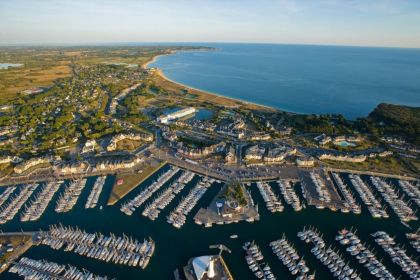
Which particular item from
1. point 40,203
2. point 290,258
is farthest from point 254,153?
point 40,203

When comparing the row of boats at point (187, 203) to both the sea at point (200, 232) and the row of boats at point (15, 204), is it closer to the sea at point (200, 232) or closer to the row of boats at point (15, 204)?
the sea at point (200, 232)

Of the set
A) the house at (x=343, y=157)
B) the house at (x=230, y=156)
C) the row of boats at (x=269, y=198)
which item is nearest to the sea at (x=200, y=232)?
the row of boats at (x=269, y=198)

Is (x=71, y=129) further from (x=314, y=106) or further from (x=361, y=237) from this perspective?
(x=314, y=106)

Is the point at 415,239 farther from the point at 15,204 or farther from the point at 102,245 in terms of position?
the point at 15,204

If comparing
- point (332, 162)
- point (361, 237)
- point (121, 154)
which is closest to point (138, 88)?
point (121, 154)

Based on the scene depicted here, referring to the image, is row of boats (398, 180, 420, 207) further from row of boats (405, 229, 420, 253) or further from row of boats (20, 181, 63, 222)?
row of boats (20, 181, 63, 222)

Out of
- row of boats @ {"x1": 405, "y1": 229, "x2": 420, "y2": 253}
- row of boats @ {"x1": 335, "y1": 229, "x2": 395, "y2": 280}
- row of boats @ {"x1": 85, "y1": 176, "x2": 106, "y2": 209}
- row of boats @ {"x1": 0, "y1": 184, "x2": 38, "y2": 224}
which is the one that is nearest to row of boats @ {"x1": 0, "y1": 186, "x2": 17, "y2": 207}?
row of boats @ {"x1": 0, "y1": 184, "x2": 38, "y2": 224}
